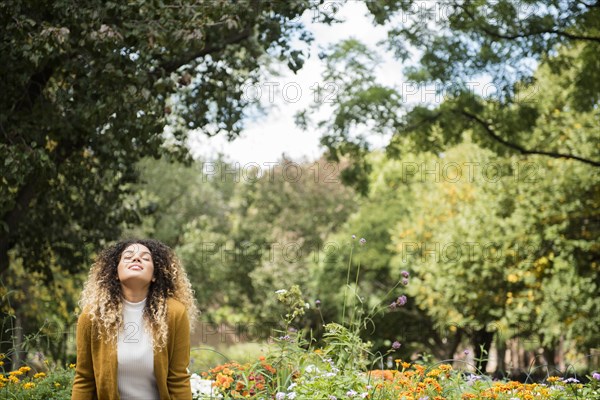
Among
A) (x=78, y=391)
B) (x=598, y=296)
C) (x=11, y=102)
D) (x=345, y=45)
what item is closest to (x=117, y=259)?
(x=78, y=391)

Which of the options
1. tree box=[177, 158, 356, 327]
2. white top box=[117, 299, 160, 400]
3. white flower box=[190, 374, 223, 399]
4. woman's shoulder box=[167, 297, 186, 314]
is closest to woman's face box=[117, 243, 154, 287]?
woman's shoulder box=[167, 297, 186, 314]

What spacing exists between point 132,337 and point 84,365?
10.6 inches

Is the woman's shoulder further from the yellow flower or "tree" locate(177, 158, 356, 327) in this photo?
"tree" locate(177, 158, 356, 327)

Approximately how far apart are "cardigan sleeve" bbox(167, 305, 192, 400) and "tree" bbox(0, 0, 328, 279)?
16.3ft

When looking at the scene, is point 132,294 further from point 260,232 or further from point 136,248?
point 260,232

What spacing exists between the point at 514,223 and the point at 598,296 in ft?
9.01

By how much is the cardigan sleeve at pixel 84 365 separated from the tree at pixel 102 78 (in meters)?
4.90

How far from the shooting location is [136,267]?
13.4ft

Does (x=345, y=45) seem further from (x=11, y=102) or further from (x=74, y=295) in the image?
(x=74, y=295)

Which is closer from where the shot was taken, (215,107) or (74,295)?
(215,107)

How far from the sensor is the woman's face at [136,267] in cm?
408

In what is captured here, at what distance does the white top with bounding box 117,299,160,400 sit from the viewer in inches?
155

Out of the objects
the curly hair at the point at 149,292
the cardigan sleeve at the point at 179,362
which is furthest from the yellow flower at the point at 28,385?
the cardigan sleeve at the point at 179,362

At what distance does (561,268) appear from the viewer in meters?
18.9
